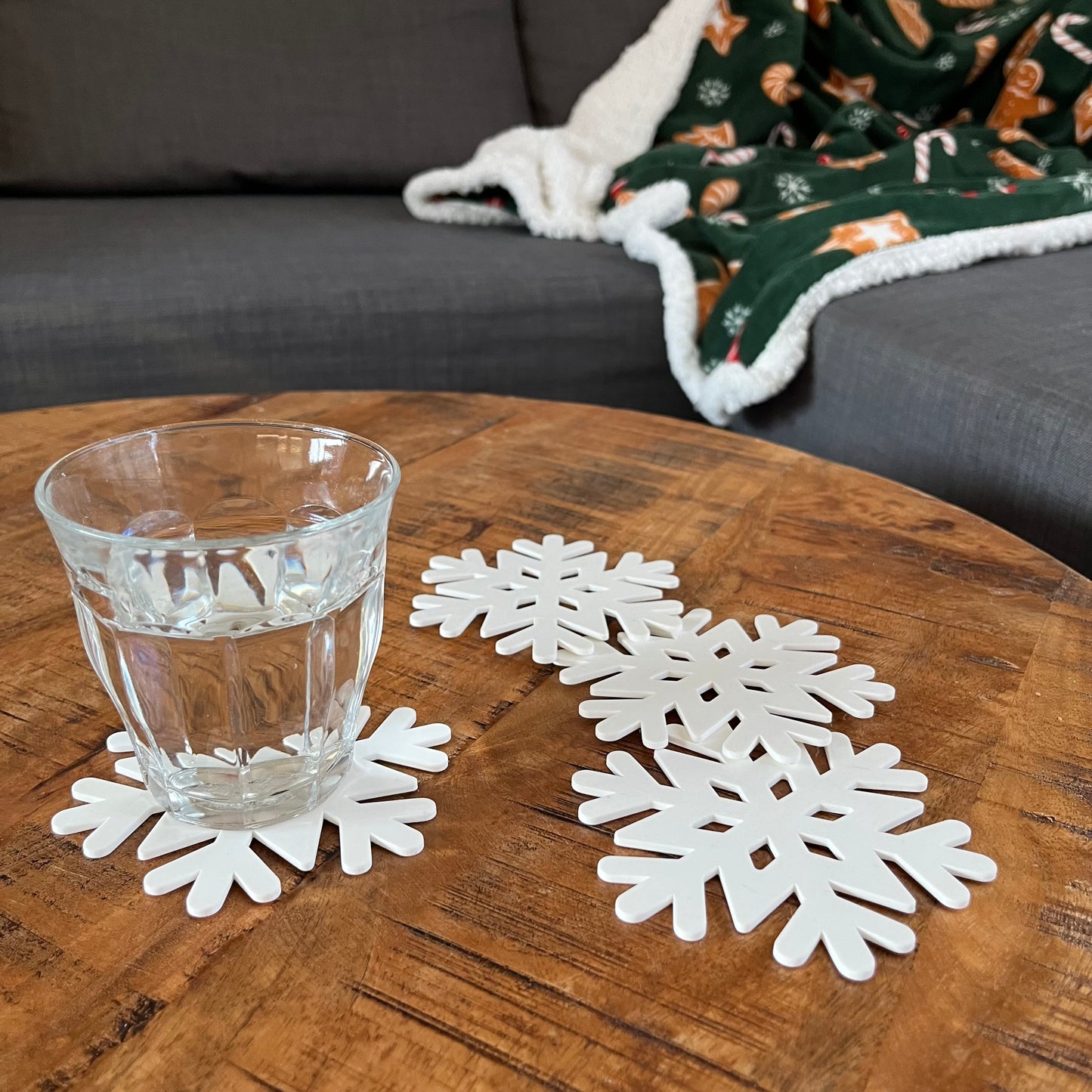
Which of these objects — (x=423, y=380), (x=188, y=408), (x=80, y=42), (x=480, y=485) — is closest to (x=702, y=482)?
(x=480, y=485)

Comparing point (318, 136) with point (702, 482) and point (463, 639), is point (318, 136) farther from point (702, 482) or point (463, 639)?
point (463, 639)

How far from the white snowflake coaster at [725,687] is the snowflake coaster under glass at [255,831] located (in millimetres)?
91

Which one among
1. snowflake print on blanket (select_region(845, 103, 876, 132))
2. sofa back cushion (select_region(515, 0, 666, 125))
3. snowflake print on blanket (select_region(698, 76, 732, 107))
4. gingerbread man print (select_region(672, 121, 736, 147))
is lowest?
gingerbread man print (select_region(672, 121, 736, 147))

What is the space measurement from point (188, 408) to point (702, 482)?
0.41m

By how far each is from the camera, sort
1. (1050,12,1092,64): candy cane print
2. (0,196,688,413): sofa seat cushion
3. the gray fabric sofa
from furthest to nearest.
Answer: (1050,12,1092,64): candy cane print < (0,196,688,413): sofa seat cushion < the gray fabric sofa

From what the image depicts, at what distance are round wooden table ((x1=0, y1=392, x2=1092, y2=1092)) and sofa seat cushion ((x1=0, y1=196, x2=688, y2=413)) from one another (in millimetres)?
736

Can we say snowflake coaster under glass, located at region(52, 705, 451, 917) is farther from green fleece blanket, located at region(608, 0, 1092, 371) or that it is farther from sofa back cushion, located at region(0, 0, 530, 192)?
sofa back cushion, located at region(0, 0, 530, 192)

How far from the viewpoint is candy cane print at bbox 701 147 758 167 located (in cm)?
171

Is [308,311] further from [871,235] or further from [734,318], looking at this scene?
[871,235]

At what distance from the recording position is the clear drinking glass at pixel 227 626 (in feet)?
1.26

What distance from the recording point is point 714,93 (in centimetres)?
188

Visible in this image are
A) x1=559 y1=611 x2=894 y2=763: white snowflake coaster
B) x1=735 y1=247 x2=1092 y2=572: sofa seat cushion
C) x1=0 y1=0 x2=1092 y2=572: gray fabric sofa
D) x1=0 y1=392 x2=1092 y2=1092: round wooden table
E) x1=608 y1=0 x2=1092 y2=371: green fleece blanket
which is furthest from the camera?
x1=608 y1=0 x2=1092 y2=371: green fleece blanket

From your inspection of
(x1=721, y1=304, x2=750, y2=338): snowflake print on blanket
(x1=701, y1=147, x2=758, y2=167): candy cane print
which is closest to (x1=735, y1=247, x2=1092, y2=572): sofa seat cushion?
(x1=721, y1=304, x2=750, y2=338): snowflake print on blanket

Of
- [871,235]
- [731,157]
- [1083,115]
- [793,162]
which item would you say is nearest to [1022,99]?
[1083,115]
